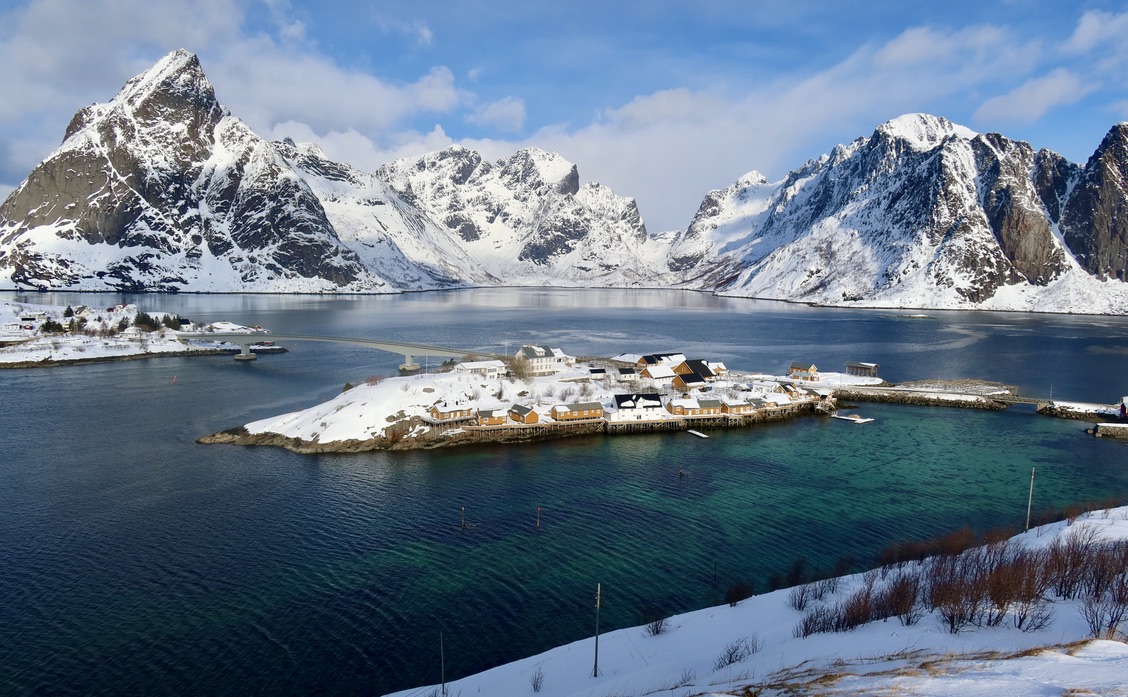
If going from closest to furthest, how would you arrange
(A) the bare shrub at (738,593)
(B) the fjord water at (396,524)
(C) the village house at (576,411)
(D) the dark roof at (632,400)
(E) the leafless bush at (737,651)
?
1. (E) the leafless bush at (737,651)
2. (B) the fjord water at (396,524)
3. (A) the bare shrub at (738,593)
4. (C) the village house at (576,411)
5. (D) the dark roof at (632,400)

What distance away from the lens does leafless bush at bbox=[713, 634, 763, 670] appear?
689 inches

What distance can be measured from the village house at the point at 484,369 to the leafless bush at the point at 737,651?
138ft

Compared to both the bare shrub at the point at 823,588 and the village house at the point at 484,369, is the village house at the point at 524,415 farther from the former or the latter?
the bare shrub at the point at 823,588

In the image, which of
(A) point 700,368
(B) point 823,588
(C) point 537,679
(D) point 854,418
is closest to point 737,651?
(C) point 537,679

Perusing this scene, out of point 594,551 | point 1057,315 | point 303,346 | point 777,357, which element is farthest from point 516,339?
point 1057,315

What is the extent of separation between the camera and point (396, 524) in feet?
103

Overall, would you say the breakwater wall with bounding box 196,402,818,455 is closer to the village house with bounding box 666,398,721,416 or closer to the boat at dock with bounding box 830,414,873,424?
the village house with bounding box 666,398,721,416

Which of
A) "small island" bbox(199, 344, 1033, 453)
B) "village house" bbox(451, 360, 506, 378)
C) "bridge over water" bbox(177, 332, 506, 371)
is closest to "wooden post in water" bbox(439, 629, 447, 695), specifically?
"small island" bbox(199, 344, 1033, 453)

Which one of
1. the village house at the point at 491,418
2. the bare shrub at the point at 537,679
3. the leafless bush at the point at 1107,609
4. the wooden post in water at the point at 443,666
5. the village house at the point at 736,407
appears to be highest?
the leafless bush at the point at 1107,609

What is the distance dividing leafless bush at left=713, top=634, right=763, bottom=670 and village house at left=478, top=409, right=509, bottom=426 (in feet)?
104

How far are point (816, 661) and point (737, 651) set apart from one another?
2511mm

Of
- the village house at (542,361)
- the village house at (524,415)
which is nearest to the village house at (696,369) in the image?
the village house at (542,361)

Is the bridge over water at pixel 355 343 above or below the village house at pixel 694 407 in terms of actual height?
above

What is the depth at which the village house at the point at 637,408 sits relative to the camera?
169ft
